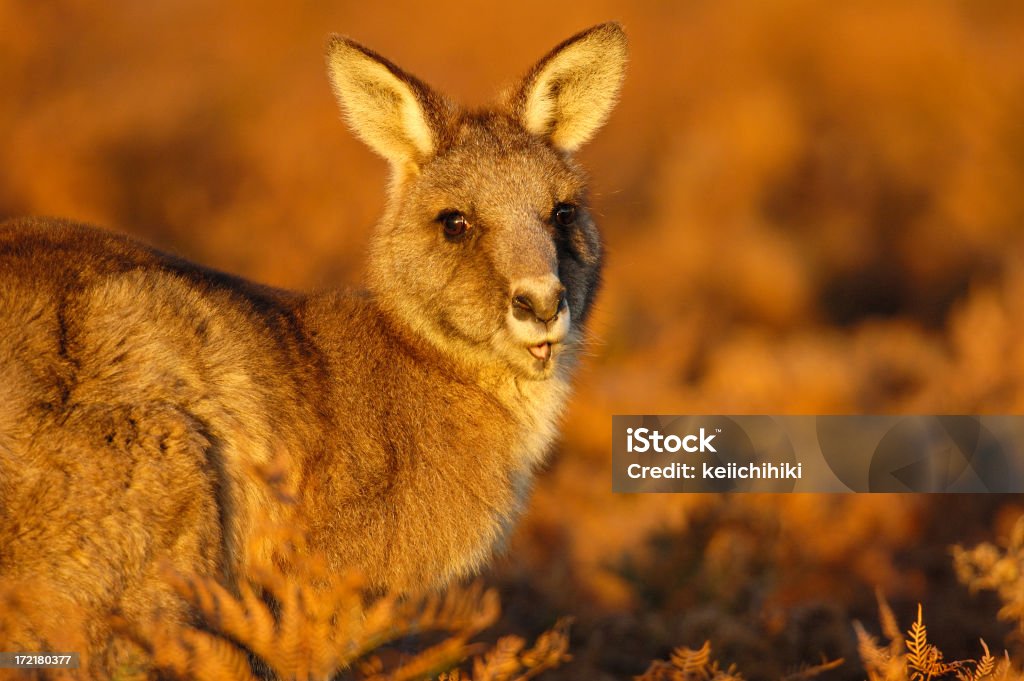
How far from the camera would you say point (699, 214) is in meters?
13.8

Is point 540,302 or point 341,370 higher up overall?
point 540,302

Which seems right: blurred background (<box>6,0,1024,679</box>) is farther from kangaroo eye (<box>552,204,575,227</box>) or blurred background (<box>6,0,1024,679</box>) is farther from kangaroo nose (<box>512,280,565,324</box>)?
kangaroo nose (<box>512,280,565,324</box>)

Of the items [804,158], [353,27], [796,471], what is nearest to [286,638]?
[796,471]

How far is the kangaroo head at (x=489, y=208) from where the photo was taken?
5.04 m

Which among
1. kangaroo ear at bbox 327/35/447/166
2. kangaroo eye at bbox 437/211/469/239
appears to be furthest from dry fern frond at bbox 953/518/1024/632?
kangaroo ear at bbox 327/35/447/166

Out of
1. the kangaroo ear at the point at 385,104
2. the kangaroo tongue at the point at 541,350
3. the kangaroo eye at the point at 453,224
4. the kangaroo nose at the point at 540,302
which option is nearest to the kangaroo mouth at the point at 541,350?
the kangaroo tongue at the point at 541,350

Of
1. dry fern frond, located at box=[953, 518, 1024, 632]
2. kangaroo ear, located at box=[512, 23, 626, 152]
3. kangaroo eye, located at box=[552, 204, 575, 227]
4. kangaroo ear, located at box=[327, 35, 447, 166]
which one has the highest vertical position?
kangaroo ear, located at box=[512, 23, 626, 152]

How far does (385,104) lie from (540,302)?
53.8 inches

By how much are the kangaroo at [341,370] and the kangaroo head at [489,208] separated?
1 cm

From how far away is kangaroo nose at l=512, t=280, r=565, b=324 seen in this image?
15.7 ft

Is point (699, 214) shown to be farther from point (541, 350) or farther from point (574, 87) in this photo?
point (541, 350)

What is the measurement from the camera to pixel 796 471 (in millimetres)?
7938

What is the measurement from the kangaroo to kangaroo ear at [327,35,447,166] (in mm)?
10

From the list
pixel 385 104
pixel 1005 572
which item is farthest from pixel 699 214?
pixel 1005 572
